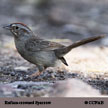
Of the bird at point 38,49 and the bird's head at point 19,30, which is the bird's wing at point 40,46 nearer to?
the bird at point 38,49

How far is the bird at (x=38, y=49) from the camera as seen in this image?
7.62m

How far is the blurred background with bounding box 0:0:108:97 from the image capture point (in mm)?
6137

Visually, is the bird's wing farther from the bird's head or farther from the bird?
the bird's head

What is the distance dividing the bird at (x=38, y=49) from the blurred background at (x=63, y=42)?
30 centimetres

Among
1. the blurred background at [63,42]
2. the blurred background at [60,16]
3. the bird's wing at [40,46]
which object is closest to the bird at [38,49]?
the bird's wing at [40,46]

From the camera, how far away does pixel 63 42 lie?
1145cm

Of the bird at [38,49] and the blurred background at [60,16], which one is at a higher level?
the blurred background at [60,16]

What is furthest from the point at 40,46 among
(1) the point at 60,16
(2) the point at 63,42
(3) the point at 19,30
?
(1) the point at 60,16

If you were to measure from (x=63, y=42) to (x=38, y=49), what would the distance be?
3837 mm

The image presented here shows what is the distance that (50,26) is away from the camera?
14.1 meters

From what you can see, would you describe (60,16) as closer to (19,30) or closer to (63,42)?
(63,42)

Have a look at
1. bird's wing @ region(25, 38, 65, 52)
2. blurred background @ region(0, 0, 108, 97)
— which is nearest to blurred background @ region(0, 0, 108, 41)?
blurred background @ region(0, 0, 108, 97)

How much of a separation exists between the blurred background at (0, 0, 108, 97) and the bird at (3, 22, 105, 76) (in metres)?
0.30

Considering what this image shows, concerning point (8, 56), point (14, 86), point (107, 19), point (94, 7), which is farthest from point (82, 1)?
point (14, 86)
